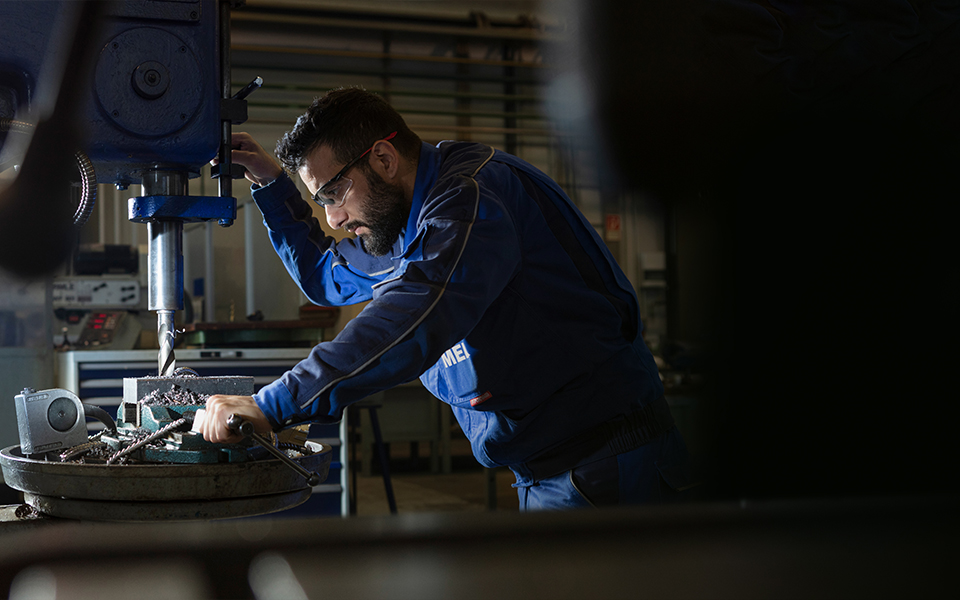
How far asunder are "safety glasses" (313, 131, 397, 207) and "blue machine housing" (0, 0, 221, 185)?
249mm

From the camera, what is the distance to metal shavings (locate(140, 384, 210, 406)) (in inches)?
35.7

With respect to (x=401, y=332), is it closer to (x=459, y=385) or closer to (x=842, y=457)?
(x=459, y=385)

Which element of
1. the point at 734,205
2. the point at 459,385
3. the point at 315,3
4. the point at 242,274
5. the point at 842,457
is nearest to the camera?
the point at 842,457

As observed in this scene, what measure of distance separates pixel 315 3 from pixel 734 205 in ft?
14.8

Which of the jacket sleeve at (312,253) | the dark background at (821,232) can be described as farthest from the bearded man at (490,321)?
the dark background at (821,232)

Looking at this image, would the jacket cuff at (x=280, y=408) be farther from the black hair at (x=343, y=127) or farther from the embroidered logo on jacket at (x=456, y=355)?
the black hair at (x=343, y=127)

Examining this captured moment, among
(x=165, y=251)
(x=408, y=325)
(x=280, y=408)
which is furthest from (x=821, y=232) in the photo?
(x=165, y=251)

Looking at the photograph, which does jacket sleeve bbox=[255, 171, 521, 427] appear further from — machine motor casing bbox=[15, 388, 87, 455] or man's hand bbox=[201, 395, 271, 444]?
machine motor casing bbox=[15, 388, 87, 455]

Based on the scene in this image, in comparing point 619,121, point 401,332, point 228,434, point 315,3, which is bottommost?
point 228,434

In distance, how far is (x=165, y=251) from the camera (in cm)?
97

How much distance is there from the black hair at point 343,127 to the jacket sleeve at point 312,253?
215 millimetres

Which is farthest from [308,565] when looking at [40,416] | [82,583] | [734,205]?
[40,416]

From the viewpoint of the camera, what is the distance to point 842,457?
17.3 inches

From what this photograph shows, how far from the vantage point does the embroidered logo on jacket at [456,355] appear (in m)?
1.06
